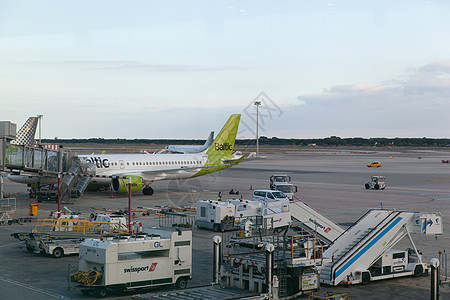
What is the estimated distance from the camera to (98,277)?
809 inches

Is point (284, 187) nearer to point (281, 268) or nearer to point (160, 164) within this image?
point (160, 164)

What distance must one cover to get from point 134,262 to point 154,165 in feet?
126

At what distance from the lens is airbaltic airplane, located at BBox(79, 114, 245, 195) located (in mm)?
55219

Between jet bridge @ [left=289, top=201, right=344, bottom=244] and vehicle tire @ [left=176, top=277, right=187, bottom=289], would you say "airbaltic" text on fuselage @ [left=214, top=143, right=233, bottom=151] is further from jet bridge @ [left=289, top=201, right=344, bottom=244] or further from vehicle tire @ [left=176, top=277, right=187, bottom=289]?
vehicle tire @ [left=176, top=277, right=187, bottom=289]

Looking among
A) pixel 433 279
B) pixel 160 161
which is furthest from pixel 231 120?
pixel 433 279

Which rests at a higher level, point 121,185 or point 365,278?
point 121,185

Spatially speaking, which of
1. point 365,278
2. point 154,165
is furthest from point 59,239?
point 154,165

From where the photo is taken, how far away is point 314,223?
28.0 metres

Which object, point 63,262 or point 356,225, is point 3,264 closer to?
point 63,262

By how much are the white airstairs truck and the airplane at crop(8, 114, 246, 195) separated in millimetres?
32772

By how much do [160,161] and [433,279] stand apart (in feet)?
143

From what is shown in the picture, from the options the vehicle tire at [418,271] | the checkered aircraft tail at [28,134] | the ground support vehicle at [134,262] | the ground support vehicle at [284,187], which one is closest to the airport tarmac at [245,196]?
the vehicle tire at [418,271]

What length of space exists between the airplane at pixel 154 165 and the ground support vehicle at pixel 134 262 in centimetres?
3229

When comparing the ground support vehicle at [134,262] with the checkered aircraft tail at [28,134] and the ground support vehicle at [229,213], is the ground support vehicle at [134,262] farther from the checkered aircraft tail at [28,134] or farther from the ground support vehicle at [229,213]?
the checkered aircraft tail at [28,134]
